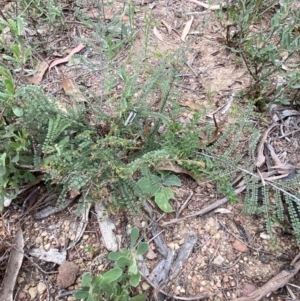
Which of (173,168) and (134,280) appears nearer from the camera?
(134,280)

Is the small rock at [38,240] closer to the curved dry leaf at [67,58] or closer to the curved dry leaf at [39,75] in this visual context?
the curved dry leaf at [39,75]

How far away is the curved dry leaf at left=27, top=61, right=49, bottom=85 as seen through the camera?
2.13 meters

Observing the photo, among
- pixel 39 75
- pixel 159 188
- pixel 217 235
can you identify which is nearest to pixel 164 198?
pixel 159 188

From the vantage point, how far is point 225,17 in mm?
2447

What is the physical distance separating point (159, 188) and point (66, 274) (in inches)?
20.4

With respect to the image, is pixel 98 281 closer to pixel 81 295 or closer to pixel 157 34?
pixel 81 295

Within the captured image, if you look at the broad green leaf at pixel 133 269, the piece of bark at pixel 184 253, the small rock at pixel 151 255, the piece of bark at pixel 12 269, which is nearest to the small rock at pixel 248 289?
the piece of bark at pixel 184 253

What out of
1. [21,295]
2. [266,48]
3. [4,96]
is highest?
[4,96]

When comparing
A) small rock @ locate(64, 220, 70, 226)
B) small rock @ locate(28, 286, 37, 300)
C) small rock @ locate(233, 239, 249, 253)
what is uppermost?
small rock @ locate(64, 220, 70, 226)

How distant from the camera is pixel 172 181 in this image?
5.39 feet

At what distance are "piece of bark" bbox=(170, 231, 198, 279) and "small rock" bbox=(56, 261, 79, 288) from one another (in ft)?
1.29

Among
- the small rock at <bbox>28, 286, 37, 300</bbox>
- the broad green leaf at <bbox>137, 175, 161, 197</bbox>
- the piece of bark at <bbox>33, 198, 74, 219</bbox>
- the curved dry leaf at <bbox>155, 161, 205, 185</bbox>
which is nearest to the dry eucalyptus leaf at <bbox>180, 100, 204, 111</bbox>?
the curved dry leaf at <bbox>155, 161, 205, 185</bbox>

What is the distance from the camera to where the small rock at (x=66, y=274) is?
4.78ft

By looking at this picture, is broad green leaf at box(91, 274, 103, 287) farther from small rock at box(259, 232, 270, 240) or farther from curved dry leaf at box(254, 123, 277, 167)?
curved dry leaf at box(254, 123, 277, 167)
